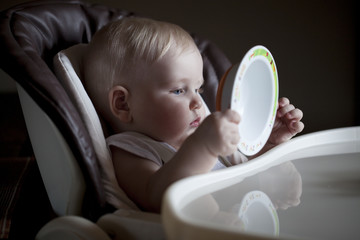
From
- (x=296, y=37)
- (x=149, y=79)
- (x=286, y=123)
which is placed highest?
(x=149, y=79)

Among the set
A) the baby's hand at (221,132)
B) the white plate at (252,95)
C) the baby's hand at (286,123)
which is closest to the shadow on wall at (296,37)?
the baby's hand at (286,123)

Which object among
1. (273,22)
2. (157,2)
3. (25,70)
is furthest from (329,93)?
(25,70)

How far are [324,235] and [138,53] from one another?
517 millimetres

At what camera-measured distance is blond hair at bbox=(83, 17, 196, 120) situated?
850 mm

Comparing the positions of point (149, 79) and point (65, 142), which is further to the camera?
point (149, 79)

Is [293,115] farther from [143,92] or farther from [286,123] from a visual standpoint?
[143,92]

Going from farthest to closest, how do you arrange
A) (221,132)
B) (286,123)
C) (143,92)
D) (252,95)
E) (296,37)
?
(296,37), (286,123), (143,92), (252,95), (221,132)

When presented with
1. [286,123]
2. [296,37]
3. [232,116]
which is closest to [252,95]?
[232,116]

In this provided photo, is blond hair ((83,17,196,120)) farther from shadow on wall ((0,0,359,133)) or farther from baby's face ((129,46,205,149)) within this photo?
shadow on wall ((0,0,359,133))

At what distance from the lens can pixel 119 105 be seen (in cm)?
88

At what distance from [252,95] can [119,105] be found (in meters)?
0.29

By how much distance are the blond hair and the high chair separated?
5 cm

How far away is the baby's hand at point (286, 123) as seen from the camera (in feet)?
3.09

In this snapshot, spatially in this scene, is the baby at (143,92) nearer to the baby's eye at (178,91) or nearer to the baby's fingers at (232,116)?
the baby's eye at (178,91)
